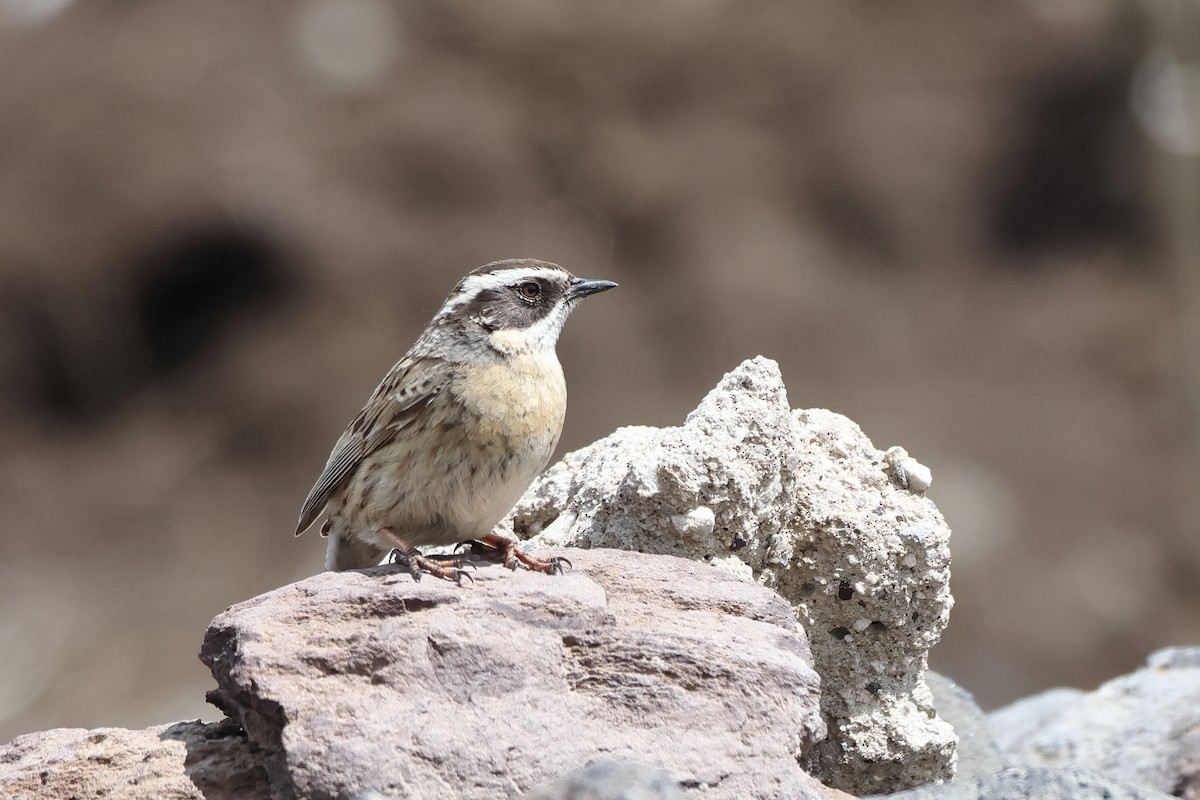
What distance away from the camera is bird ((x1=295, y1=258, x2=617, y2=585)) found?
6.71m

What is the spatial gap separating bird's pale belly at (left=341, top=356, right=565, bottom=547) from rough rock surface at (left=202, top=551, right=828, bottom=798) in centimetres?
86

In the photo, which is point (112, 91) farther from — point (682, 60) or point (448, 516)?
point (448, 516)

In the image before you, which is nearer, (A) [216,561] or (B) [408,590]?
(B) [408,590]

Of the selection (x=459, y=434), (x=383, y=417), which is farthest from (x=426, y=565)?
(x=383, y=417)

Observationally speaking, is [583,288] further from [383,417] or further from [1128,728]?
[1128,728]

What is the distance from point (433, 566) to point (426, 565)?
0.05 m

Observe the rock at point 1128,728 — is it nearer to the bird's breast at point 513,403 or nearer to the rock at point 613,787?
the bird's breast at point 513,403

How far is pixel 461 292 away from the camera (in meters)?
7.63

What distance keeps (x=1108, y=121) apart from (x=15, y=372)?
60.1 feet

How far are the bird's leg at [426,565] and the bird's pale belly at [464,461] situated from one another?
0.77ft

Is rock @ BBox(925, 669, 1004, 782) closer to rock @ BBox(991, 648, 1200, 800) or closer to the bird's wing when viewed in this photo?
rock @ BBox(991, 648, 1200, 800)

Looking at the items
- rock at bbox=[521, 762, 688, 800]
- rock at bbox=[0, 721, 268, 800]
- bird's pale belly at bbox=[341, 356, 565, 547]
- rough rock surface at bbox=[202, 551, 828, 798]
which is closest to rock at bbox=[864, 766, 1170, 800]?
rough rock surface at bbox=[202, 551, 828, 798]

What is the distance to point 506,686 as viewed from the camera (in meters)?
5.30

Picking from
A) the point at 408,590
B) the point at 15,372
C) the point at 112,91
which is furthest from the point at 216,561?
the point at 408,590
